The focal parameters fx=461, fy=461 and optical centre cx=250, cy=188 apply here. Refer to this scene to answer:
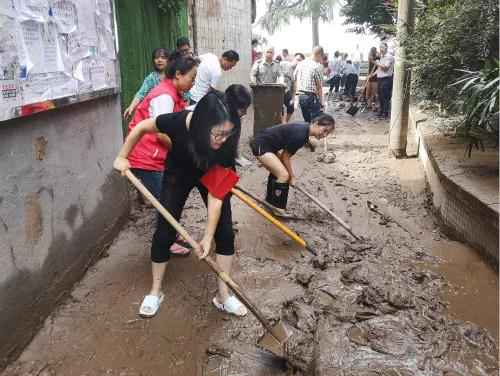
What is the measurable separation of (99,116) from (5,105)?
4.94 ft

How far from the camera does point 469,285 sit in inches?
136

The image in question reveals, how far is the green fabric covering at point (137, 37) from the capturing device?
16.9 feet

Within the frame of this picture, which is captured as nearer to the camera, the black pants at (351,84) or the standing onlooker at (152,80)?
the standing onlooker at (152,80)

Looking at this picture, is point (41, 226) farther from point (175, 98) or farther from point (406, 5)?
point (406, 5)

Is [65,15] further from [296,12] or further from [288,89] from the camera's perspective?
[296,12]

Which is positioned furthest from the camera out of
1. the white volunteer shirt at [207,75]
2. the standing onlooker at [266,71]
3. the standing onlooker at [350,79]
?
the standing onlooker at [350,79]

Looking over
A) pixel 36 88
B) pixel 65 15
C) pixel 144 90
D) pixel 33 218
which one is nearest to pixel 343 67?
pixel 144 90

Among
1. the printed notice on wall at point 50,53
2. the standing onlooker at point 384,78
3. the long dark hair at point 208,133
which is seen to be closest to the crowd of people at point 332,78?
the standing onlooker at point 384,78

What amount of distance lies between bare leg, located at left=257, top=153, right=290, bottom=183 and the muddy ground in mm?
500

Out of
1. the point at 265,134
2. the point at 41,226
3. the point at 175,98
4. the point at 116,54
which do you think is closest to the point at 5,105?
the point at 41,226

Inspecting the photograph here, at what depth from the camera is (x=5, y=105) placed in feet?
7.80

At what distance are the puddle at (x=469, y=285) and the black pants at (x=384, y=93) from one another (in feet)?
23.1

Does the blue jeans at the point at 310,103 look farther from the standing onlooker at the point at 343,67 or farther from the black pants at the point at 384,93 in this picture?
the standing onlooker at the point at 343,67

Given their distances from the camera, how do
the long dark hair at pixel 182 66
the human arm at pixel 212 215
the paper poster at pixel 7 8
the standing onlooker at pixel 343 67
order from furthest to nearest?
the standing onlooker at pixel 343 67, the long dark hair at pixel 182 66, the human arm at pixel 212 215, the paper poster at pixel 7 8
